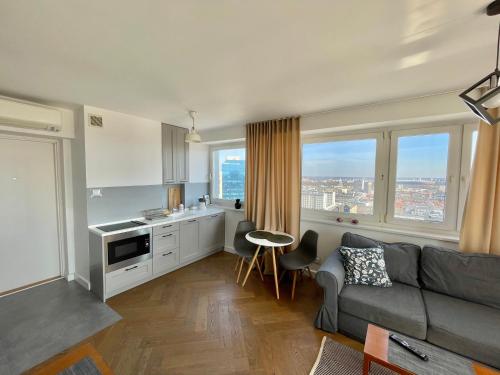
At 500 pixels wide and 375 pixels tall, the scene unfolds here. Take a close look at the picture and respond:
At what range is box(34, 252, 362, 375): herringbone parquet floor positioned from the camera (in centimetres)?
181

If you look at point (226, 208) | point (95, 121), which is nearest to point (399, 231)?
point (226, 208)

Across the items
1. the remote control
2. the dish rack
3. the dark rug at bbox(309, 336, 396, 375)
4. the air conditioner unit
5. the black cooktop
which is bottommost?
the dark rug at bbox(309, 336, 396, 375)

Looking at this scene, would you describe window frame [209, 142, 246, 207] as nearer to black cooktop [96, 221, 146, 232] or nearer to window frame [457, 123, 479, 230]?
black cooktop [96, 221, 146, 232]

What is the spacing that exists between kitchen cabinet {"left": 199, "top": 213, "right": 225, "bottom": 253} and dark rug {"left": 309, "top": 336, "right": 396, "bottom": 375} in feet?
8.22

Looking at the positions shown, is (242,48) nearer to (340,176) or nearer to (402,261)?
(340,176)

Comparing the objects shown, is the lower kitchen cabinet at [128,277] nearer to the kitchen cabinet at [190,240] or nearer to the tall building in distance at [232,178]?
the kitchen cabinet at [190,240]

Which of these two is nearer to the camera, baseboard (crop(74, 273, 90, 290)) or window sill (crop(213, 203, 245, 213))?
baseboard (crop(74, 273, 90, 290))

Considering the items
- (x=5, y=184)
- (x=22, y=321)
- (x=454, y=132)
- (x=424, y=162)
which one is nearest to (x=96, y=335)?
(x=22, y=321)

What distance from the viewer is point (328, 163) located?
3270 millimetres

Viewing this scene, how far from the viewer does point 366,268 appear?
Result: 227 centimetres

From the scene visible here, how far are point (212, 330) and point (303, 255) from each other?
4.98 ft

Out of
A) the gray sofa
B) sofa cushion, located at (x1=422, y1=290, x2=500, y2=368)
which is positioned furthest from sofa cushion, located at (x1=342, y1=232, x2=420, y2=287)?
sofa cushion, located at (x1=422, y1=290, x2=500, y2=368)

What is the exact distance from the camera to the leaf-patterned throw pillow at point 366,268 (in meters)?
2.24

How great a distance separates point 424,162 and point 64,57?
3.69m
